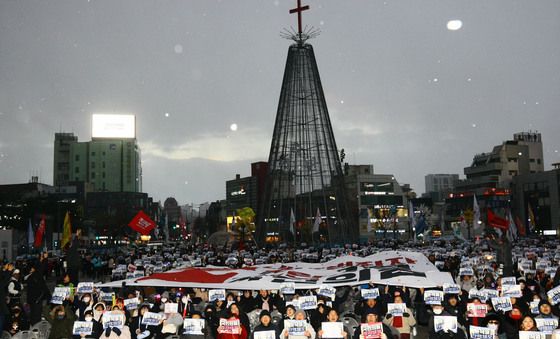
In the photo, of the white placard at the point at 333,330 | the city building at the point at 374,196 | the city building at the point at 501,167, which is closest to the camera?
the white placard at the point at 333,330

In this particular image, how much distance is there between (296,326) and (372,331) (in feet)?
5.22

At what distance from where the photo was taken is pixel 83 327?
43.2 ft

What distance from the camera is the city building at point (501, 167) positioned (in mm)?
142375

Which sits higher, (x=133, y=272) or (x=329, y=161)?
(x=329, y=161)

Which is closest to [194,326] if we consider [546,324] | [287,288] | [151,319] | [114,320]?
[151,319]

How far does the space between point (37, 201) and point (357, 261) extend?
245ft

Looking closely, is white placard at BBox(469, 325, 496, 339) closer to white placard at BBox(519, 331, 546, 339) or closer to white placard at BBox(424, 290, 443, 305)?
white placard at BBox(519, 331, 546, 339)

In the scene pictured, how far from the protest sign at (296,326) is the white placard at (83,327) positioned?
4.40 metres

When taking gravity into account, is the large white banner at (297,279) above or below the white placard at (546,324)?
above

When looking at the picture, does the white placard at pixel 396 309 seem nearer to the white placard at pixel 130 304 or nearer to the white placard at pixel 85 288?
the white placard at pixel 130 304

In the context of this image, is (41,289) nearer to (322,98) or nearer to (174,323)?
(174,323)

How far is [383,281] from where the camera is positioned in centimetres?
1786

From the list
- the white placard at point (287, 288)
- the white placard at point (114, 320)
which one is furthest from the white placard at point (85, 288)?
the white placard at point (287, 288)

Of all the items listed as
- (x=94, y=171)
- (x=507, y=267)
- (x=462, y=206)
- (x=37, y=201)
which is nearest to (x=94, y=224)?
(x=94, y=171)
